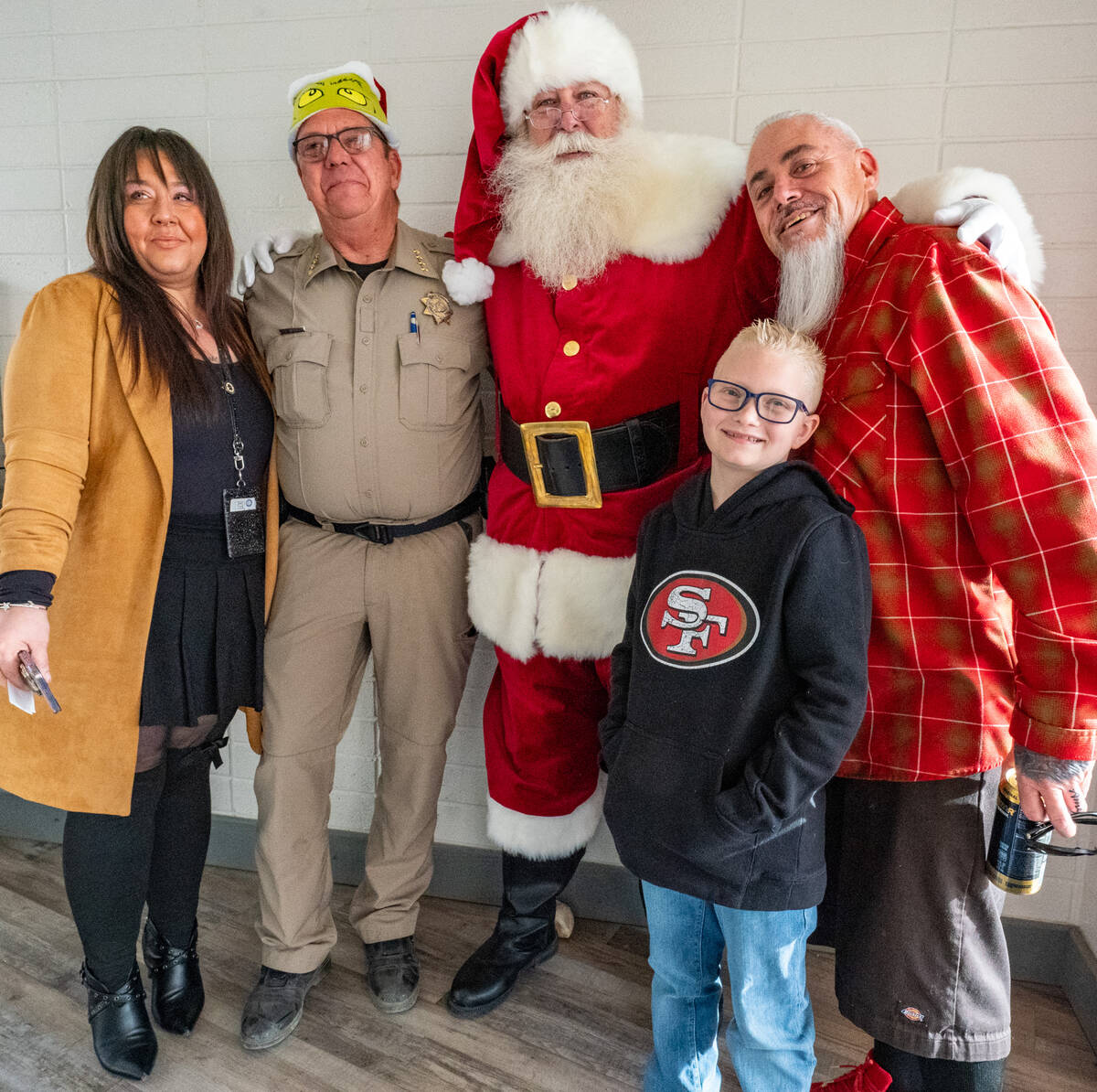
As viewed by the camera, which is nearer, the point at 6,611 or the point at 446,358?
the point at 6,611

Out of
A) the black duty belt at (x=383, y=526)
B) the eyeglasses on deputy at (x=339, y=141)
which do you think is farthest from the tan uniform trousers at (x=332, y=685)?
the eyeglasses on deputy at (x=339, y=141)

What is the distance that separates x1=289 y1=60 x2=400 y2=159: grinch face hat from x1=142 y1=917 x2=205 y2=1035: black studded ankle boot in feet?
5.78

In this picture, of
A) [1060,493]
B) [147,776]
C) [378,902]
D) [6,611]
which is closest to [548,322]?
[1060,493]

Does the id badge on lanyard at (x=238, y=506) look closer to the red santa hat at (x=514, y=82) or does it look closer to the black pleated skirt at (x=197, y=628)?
the black pleated skirt at (x=197, y=628)

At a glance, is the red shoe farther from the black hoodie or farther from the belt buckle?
the belt buckle

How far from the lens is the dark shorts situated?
3.99ft

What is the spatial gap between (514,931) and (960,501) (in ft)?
4.52

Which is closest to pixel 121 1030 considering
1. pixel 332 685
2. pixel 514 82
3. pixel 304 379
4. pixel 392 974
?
pixel 392 974

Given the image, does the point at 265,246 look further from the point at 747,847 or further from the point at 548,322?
the point at 747,847

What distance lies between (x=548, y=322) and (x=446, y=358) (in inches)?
9.7

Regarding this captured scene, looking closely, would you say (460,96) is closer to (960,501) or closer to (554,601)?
(554,601)

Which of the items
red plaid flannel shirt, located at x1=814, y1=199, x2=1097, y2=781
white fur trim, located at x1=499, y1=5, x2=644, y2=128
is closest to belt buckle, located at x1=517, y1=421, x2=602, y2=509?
red plaid flannel shirt, located at x1=814, y1=199, x2=1097, y2=781

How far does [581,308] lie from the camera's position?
64.1 inches

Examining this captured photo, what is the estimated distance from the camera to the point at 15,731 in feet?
5.12
